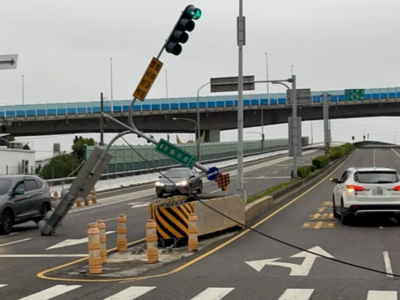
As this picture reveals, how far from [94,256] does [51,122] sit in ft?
209

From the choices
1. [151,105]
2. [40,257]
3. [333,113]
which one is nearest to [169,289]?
[40,257]

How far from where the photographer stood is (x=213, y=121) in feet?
255

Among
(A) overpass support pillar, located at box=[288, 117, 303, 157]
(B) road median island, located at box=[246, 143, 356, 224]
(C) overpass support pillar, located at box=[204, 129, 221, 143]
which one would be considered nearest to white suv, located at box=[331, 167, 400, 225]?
(B) road median island, located at box=[246, 143, 356, 224]

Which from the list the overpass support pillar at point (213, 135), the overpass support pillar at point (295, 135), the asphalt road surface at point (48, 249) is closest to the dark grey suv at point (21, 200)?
the asphalt road surface at point (48, 249)

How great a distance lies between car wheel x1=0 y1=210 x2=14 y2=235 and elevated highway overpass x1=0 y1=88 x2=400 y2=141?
2042 inches

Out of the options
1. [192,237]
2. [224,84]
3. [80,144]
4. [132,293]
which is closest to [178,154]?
[192,237]

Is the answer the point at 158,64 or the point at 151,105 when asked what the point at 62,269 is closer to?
the point at 158,64

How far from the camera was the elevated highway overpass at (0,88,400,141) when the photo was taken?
7138cm

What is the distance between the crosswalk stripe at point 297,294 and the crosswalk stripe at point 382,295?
33.3 inches

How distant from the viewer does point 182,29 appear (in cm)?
1392

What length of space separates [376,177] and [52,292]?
11.7 metres

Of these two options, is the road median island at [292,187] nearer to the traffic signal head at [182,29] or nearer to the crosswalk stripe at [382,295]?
the traffic signal head at [182,29]

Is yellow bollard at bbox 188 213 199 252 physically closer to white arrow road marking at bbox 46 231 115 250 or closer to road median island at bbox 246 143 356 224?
white arrow road marking at bbox 46 231 115 250

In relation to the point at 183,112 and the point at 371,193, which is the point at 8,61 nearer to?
the point at 371,193
